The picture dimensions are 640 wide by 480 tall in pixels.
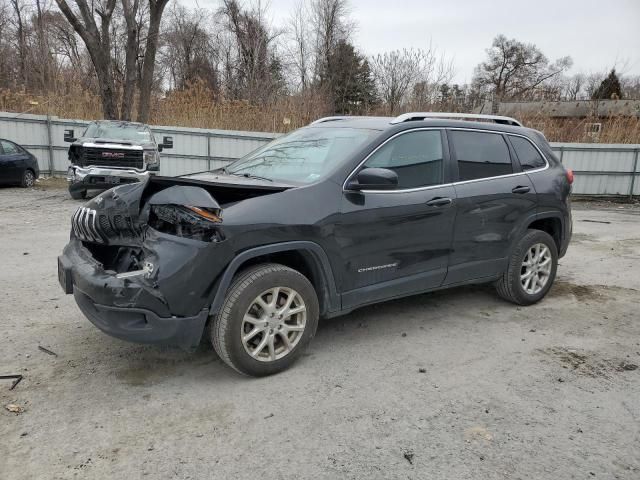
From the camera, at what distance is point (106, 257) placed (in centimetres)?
355

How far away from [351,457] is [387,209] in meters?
1.87

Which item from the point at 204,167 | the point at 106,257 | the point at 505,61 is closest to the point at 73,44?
the point at 204,167

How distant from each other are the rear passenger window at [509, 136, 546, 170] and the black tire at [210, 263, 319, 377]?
9.06 ft

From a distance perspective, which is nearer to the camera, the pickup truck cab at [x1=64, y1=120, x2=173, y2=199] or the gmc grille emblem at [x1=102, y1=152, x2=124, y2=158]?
the pickup truck cab at [x1=64, y1=120, x2=173, y2=199]

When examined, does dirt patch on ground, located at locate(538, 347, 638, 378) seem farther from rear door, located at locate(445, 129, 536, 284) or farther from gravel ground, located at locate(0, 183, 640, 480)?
rear door, located at locate(445, 129, 536, 284)

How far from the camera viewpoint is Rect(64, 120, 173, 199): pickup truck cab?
1134 centimetres

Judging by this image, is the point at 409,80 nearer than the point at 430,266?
No

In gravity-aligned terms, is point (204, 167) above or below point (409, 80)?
below

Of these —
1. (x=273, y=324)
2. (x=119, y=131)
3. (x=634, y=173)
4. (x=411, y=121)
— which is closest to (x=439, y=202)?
(x=411, y=121)

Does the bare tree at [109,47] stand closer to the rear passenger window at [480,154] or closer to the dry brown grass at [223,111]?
the dry brown grass at [223,111]

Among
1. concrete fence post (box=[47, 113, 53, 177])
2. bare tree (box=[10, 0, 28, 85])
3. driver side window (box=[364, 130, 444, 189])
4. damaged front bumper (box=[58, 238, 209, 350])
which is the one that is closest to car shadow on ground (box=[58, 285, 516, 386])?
damaged front bumper (box=[58, 238, 209, 350])

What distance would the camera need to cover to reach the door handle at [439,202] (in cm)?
411

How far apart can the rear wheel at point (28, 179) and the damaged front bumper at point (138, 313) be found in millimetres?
13235

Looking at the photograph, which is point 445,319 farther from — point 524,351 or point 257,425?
point 257,425
